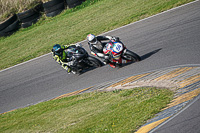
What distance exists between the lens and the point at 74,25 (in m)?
18.8

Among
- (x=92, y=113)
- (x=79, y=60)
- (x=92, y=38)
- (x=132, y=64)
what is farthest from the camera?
(x=79, y=60)

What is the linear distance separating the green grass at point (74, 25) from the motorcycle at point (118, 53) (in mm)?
5380

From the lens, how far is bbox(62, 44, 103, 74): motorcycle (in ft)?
37.3

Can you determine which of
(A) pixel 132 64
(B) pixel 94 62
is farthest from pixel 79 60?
(A) pixel 132 64

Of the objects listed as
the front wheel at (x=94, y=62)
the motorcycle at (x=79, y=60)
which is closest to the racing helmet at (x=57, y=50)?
the motorcycle at (x=79, y=60)

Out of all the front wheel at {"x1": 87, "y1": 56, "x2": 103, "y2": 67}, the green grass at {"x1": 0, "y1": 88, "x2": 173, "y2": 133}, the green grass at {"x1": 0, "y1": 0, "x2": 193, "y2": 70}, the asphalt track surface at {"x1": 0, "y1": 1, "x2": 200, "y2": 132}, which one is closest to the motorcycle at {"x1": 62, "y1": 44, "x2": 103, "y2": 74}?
the front wheel at {"x1": 87, "y1": 56, "x2": 103, "y2": 67}

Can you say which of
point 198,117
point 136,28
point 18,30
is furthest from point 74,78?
point 18,30

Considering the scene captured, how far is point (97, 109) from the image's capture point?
7.65 m

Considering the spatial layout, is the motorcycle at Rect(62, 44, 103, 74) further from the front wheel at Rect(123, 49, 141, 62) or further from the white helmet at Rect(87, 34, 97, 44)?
the front wheel at Rect(123, 49, 141, 62)

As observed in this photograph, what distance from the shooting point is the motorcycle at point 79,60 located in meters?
11.4

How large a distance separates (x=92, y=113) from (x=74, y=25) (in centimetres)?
1216

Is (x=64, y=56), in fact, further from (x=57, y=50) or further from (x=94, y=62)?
(x=94, y=62)

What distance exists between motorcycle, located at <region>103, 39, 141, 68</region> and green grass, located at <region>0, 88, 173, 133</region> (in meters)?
1.77

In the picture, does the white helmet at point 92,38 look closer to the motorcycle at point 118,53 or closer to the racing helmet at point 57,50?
the motorcycle at point 118,53
